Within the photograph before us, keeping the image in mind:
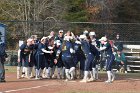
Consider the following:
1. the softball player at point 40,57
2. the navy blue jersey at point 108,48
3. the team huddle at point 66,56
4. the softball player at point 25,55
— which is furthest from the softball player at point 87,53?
the softball player at point 25,55

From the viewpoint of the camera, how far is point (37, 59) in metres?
22.6

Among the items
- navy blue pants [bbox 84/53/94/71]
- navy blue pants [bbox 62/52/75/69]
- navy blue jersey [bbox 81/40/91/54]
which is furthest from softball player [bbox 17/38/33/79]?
navy blue pants [bbox 84/53/94/71]

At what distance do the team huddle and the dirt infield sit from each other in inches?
25.4

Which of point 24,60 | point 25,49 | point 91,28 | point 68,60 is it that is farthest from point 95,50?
point 91,28

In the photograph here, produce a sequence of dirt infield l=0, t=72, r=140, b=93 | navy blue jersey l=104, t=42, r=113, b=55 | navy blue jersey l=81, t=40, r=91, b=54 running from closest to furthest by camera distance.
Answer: dirt infield l=0, t=72, r=140, b=93 < navy blue jersey l=104, t=42, r=113, b=55 < navy blue jersey l=81, t=40, r=91, b=54

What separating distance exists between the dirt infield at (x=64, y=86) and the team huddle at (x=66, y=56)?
65cm

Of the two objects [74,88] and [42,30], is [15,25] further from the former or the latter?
[74,88]

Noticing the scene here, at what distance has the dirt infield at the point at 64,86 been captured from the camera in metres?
18.4

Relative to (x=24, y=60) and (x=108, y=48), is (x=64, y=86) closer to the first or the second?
(x=108, y=48)

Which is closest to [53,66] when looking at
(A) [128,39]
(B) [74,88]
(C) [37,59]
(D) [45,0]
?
(C) [37,59]

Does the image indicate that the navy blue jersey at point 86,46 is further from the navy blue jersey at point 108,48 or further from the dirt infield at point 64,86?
the dirt infield at point 64,86

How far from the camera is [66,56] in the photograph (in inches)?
850

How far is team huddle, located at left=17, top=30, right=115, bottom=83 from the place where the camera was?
2112cm

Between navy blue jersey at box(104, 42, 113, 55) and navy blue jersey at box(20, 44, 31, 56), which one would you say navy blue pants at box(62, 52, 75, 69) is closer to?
navy blue jersey at box(104, 42, 113, 55)
